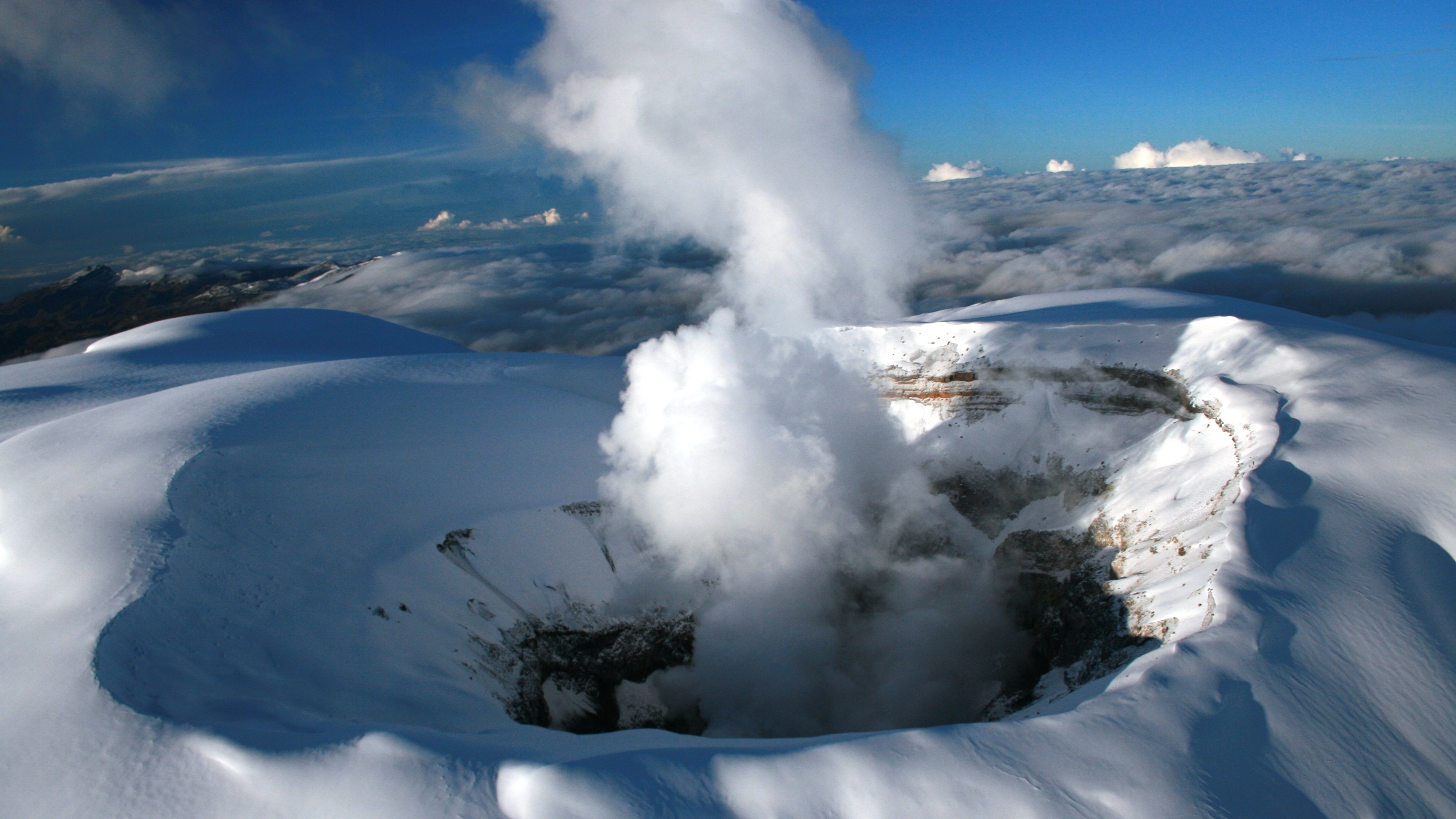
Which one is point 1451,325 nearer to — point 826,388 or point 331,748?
point 826,388

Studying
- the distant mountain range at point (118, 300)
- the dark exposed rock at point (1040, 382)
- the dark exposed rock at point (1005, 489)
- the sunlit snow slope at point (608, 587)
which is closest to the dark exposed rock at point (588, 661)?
the sunlit snow slope at point (608, 587)

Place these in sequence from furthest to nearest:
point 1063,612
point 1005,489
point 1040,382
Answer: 1. point 1040,382
2. point 1005,489
3. point 1063,612

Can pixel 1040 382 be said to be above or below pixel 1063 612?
above

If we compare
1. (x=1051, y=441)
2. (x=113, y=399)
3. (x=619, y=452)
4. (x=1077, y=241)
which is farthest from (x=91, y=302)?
(x=1077, y=241)

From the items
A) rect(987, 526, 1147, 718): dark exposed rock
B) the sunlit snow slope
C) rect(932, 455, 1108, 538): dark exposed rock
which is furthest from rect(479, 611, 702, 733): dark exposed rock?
rect(932, 455, 1108, 538): dark exposed rock

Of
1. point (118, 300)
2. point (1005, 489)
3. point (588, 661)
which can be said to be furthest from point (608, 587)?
point (118, 300)

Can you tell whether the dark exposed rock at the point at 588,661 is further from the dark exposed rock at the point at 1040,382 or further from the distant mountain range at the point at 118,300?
the distant mountain range at the point at 118,300

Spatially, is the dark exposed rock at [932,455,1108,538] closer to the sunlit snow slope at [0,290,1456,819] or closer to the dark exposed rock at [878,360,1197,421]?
the sunlit snow slope at [0,290,1456,819]

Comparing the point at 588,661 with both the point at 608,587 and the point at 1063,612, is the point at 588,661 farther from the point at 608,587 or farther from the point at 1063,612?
the point at 1063,612
